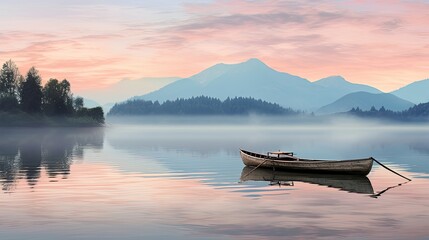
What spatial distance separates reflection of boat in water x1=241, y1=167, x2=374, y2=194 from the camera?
5558 centimetres

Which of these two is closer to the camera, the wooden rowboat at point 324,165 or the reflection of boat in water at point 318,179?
the reflection of boat in water at point 318,179

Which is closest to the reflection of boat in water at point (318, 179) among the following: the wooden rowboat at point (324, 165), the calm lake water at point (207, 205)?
the calm lake water at point (207, 205)

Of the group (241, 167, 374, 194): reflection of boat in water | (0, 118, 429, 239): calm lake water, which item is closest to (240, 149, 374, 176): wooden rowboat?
(241, 167, 374, 194): reflection of boat in water

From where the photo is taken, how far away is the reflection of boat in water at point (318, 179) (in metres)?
55.6

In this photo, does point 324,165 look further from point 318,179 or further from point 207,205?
point 207,205

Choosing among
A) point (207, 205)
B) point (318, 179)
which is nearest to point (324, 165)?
point (318, 179)

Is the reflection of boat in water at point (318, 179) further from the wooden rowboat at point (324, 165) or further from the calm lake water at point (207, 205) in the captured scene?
the wooden rowboat at point (324, 165)

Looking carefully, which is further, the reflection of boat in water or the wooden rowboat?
the wooden rowboat

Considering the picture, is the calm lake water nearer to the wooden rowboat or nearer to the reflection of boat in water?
the reflection of boat in water

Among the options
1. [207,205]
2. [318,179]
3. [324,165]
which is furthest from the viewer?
[324,165]

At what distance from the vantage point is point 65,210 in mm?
39469

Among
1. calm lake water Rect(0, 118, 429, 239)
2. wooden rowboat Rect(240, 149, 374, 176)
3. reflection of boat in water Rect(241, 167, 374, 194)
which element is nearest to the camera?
calm lake water Rect(0, 118, 429, 239)

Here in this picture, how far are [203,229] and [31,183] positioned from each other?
28526 millimetres

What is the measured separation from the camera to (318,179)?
61906 millimetres
